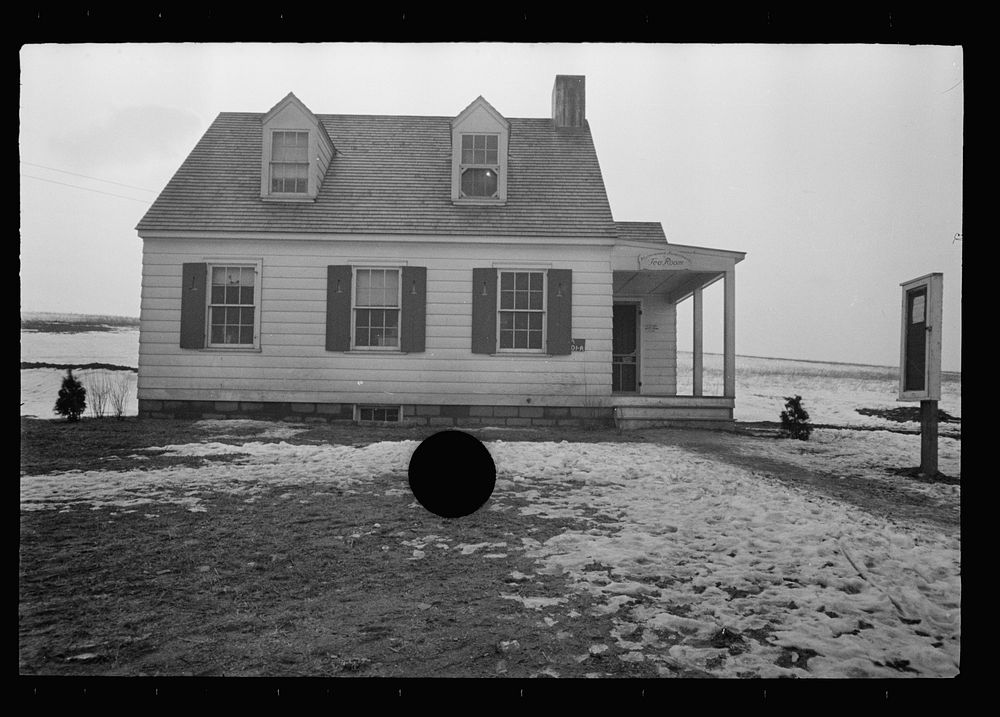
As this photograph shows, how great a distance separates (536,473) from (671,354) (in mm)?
597

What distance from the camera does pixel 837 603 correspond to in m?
1.34

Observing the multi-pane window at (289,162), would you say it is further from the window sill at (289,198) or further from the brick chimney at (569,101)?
the brick chimney at (569,101)

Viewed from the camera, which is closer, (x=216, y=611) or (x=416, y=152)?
(x=216, y=611)

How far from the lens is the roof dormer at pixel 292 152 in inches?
54.5

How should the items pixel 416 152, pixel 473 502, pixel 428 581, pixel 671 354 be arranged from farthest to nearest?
pixel 671 354 → pixel 416 152 → pixel 428 581 → pixel 473 502

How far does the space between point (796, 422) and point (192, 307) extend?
1866 millimetres

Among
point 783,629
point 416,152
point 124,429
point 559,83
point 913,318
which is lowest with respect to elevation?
point 783,629

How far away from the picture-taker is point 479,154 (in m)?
1.47

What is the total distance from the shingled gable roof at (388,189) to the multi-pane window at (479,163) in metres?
0.06

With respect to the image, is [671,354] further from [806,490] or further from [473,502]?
[473,502]

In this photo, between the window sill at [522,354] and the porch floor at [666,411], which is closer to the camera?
the window sill at [522,354]

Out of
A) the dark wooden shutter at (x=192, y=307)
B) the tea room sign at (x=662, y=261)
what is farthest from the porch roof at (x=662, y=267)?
the dark wooden shutter at (x=192, y=307)

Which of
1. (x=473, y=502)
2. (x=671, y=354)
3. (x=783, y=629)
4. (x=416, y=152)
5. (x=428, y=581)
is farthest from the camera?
→ (x=671, y=354)

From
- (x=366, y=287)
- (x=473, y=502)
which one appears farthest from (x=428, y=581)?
(x=366, y=287)
